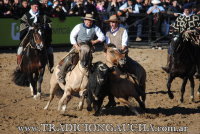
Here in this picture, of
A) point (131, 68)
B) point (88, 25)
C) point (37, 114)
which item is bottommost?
point (37, 114)

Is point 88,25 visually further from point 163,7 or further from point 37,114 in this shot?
point 163,7

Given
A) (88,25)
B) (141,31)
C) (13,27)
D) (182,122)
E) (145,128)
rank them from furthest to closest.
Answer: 1. (141,31)
2. (13,27)
3. (88,25)
4. (182,122)
5. (145,128)

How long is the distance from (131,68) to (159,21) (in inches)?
418

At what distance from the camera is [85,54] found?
1012 centimetres

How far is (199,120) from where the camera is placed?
34.4ft

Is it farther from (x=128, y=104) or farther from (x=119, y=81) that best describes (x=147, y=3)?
(x=128, y=104)

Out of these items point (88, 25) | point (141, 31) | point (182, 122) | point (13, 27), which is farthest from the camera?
point (141, 31)

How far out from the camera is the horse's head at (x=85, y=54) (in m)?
10.1

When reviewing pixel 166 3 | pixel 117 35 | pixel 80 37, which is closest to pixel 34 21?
pixel 80 37

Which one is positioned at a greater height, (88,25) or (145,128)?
(88,25)

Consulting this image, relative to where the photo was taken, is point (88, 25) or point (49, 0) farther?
point (49, 0)

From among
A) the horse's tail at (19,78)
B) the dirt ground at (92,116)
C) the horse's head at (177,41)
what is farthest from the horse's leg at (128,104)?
the horse's tail at (19,78)

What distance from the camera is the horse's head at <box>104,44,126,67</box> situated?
10.5 metres

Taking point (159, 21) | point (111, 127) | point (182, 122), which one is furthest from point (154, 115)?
point (159, 21)
